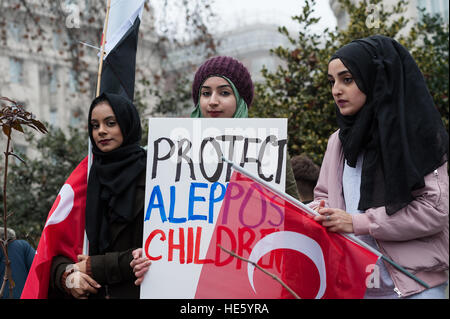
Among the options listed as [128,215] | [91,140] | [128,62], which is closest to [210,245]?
[128,215]

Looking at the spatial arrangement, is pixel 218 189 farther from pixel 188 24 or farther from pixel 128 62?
pixel 188 24

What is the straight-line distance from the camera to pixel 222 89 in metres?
3.58

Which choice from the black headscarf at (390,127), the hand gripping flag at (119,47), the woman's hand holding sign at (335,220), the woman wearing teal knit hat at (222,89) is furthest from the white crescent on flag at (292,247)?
the hand gripping flag at (119,47)

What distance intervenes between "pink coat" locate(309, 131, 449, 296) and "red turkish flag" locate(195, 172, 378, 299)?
142mm

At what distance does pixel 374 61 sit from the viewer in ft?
8.95

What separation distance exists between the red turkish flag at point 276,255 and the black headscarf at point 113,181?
0.62 m

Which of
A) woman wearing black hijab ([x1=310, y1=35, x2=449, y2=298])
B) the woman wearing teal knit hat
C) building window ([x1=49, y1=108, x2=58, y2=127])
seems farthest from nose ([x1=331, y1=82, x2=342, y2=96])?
building window ([x1=49, y1=108, x2=58, y2=127])

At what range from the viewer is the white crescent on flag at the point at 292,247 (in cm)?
258

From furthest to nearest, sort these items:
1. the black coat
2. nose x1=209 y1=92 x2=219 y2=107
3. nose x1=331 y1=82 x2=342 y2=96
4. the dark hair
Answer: the dark hair < nose x1=209 y1=92 x2=219 y2=107 < the black coat < nose x1=331 y1=82 x2=342 y2=96

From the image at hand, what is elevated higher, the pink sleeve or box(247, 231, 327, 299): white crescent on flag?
the pink sleeve

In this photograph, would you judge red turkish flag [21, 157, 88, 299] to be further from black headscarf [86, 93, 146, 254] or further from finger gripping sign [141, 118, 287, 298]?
finger gripping sign [141, 118, 287, 298]

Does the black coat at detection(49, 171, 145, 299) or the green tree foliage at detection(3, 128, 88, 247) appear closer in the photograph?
the black coat at detection(49, 171, 145, 299)

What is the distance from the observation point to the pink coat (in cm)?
248
